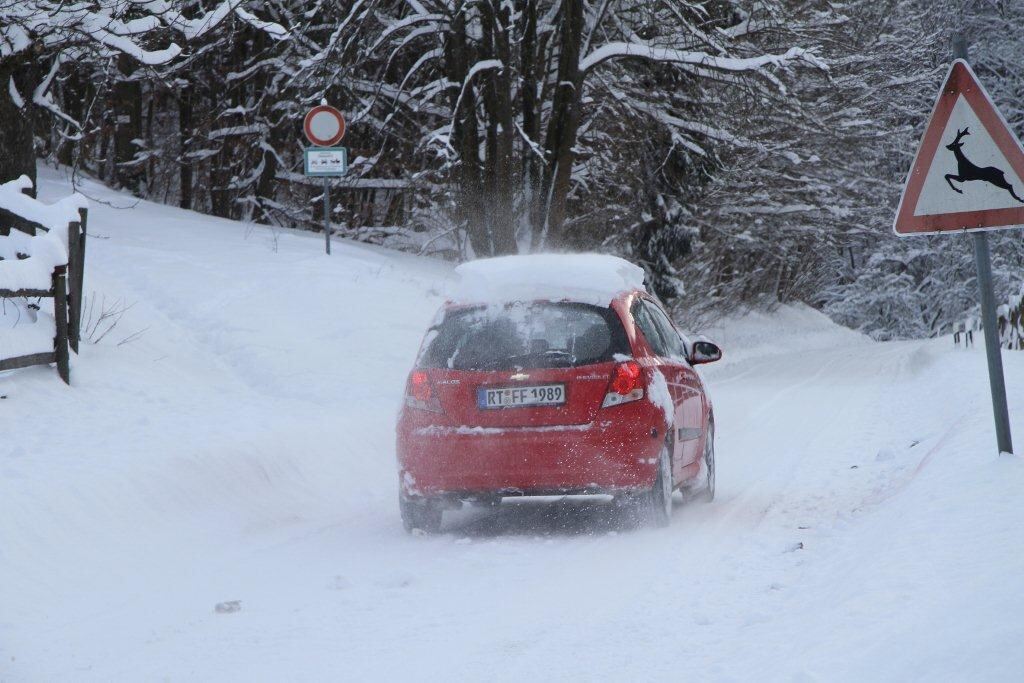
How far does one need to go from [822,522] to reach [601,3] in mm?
15080

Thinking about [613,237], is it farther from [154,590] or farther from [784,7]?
[154,590]

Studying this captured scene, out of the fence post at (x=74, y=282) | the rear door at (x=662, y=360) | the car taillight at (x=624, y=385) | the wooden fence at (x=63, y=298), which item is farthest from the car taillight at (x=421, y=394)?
the fence post at (x=74, y=282)

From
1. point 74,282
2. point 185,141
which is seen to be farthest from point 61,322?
point 185,141

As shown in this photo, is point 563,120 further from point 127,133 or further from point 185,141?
point 127,133

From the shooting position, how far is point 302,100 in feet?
75.6

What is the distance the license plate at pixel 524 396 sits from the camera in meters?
7.49

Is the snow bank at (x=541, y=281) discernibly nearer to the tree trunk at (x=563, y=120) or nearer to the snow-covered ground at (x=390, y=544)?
the snow-covered ground at (x=390, y=544)

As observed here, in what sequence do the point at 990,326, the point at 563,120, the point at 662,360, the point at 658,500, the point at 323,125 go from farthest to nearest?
1. the point at 563,120
2. the point at 323,125
3. the point at 662,360
4. the point at 658,500
5. the point at 990,326

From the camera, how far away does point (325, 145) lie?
17.6m

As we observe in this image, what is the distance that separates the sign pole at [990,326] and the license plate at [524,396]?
2.47m

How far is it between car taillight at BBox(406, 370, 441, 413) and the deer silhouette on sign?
3290 millimetres

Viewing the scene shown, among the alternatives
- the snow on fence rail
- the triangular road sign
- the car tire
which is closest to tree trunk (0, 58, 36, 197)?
the snow on fence rail

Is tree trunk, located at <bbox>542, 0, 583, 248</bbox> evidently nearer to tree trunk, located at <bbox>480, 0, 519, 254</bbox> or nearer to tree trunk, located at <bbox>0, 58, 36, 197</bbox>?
tree trunk, located at <bbox>480, 0, 519, 254</bbox>

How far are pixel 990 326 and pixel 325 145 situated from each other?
485 inches
